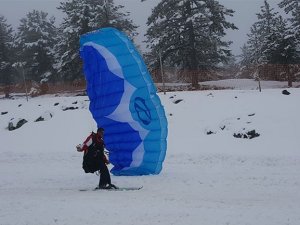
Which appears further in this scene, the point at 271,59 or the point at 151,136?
the point at 271,59

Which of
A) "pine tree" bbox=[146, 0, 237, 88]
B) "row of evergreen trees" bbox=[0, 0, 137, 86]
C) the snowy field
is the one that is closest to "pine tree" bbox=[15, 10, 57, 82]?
"row of evergreen trees" bbox=[0, 0, 137, 86]

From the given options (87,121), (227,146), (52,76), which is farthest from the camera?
(52,76)

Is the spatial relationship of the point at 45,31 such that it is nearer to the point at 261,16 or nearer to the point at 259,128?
the point at 261,16

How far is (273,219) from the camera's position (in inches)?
245

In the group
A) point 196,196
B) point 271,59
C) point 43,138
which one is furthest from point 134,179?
point 271,59

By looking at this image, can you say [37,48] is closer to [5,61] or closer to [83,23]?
[5,61]

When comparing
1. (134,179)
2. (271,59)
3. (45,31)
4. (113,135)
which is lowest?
(134,179)

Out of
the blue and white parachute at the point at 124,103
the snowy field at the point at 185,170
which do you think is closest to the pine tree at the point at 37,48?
the snowy field at the point at 185,170

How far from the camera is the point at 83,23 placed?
30578 millimetres

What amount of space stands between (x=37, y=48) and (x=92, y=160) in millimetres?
30869

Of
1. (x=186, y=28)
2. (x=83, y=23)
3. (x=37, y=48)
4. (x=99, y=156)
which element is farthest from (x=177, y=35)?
(x=99, y=156)

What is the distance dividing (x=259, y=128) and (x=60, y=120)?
9.88 metres

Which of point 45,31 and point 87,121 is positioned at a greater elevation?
point 45,31

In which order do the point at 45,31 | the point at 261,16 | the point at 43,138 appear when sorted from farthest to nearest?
the point at 261,16
the point at 45,31
the point at 43,138
